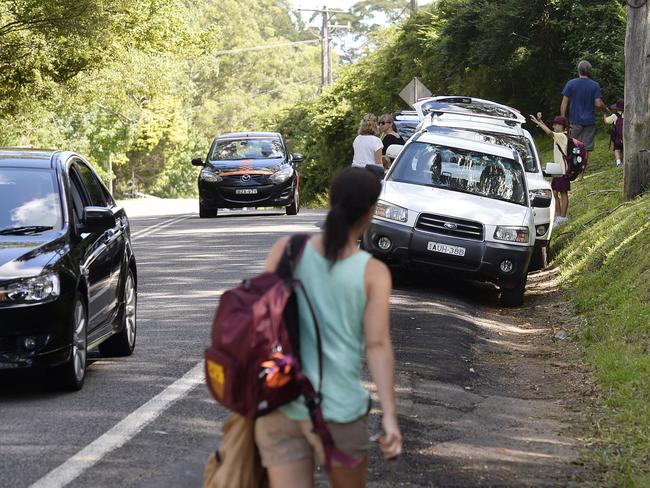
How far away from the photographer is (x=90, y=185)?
10.8 meters

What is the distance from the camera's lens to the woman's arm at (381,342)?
4.60 m

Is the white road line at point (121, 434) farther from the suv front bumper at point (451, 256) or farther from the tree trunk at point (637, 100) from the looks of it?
the tree trunk at point (637, 100)

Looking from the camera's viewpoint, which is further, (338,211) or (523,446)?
(523,446)

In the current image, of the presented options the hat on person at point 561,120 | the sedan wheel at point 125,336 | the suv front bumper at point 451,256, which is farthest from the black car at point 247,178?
the sedan wheel at point 125,336

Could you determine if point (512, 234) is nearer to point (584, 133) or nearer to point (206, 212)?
point (584, 133)

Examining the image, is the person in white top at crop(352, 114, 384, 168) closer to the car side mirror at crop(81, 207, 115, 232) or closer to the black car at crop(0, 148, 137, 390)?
the black car at crop(0, 148, 137, 390)

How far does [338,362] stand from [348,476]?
1.27 feet

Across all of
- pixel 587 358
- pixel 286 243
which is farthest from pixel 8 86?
pixel 286 243

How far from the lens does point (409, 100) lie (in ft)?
116

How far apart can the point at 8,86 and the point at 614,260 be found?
74.9 feet

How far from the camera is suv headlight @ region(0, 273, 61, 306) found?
342 inches

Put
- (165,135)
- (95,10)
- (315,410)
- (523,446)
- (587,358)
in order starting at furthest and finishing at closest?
(165,135), (95,10), (587,358), (523,446), (315,410)

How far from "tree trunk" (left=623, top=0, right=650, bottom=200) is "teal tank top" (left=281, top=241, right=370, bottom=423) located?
1440 centimetres

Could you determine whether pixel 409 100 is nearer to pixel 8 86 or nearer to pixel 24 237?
pixel 8 86
